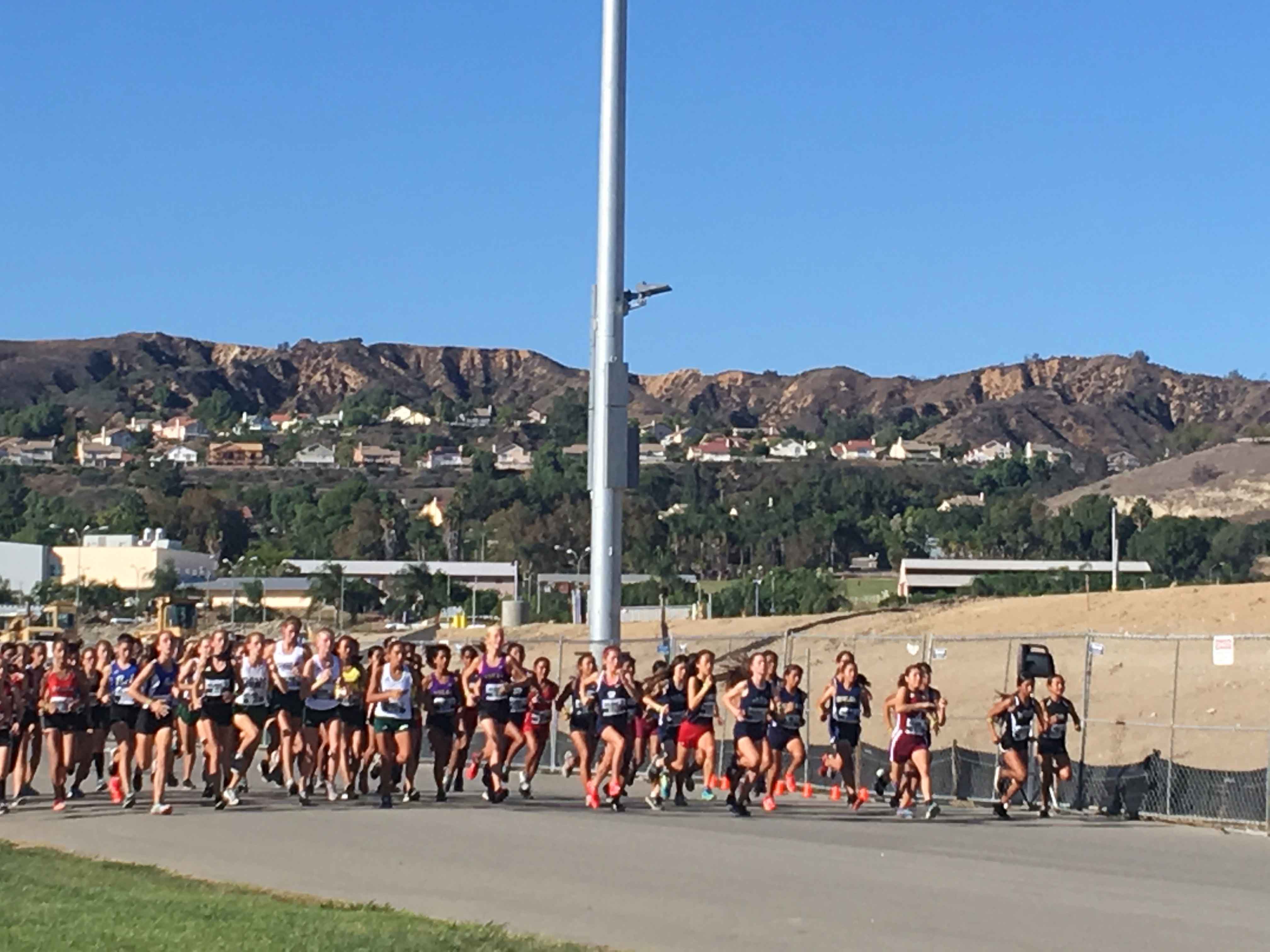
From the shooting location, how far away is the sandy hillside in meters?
31.6

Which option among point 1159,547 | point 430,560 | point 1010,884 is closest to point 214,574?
point 430,560

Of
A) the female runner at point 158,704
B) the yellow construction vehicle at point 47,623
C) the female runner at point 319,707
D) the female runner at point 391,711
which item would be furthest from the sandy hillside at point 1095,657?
the yellow construction vehicle at point 47,623

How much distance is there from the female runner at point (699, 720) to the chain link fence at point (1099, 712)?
2114mm

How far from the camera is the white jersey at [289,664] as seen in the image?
62.1ft

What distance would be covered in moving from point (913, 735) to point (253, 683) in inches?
255

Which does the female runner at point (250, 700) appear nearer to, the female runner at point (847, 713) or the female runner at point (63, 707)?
the female runner at point (63, 707)

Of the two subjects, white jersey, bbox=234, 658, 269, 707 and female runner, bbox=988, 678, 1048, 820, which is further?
female runner, bbox=988, 678, 1048, 820

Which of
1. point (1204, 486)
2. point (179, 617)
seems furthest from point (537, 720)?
point (1204, 486)

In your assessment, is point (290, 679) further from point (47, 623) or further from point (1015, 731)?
point (47, 623)

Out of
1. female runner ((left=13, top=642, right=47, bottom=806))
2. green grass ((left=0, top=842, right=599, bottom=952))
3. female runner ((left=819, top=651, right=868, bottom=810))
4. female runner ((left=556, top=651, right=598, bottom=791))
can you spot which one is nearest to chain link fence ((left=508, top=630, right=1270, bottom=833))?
female runner ((left=556, top=651, right=598, bottom=791))

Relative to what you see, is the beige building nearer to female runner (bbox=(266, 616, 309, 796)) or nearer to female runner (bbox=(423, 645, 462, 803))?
female runner (bbox=(423, 645, 462, 803))

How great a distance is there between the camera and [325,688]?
1908 centimetres

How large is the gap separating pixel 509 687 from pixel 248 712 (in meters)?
2.77

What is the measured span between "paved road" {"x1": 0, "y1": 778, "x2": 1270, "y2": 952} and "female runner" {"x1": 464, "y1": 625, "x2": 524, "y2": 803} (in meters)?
0.30
